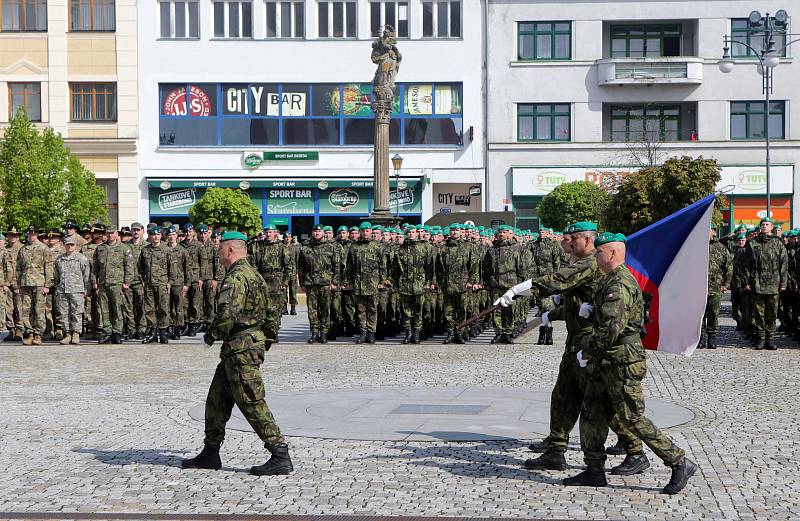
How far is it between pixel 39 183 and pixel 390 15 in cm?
1622

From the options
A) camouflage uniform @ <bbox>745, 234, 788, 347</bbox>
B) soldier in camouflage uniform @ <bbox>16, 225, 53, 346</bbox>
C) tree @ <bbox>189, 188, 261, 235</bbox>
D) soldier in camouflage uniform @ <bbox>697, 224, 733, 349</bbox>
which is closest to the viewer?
soldier in camouflage uniform @ <bbox>697, 224, 733, 349</bbox>

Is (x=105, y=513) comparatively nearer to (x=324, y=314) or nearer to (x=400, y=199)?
(x=324, y=314)

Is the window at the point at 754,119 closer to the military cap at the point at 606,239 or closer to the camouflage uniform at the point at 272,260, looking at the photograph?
the camouflage uniform at the point at 272,260

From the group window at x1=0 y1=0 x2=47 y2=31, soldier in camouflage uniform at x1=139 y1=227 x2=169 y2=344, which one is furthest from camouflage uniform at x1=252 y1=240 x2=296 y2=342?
window at x1=0 y1=0 x2=47 y2=31

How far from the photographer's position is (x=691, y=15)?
47.3 meters

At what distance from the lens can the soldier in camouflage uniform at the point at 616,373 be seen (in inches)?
310

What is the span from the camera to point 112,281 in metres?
20.7

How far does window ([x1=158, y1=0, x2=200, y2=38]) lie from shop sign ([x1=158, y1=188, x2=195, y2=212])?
20.8 ft

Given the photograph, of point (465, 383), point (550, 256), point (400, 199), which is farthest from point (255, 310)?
point (400, 199)

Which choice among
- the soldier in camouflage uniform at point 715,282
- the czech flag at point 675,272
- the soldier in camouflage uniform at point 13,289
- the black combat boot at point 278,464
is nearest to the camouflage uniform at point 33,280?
the soldier in camouflage uniform at point 13,289

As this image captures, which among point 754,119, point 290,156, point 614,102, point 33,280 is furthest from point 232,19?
point 33,280

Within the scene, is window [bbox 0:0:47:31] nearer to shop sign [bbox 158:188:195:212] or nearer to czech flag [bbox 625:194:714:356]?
shop sign [bbox 158:188:195:212]

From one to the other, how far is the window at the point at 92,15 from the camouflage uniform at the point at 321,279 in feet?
96.0

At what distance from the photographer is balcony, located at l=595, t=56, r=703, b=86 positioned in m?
46.8
